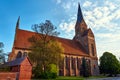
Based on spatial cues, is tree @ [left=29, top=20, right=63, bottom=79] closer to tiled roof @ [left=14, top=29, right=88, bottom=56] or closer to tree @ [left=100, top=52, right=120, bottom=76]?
tiled roof @ [left=14, top=29, right=88, bottom=56]

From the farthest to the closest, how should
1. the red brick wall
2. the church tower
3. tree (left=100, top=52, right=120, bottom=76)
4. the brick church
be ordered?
the church tower
tree (left=100, top=52, right=120, bottom=76)
the brick church
the red brick wall

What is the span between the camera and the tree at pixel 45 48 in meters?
27.4

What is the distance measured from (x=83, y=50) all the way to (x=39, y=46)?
2566 cm

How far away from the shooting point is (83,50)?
50.0 meters

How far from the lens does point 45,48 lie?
2781 centimetres

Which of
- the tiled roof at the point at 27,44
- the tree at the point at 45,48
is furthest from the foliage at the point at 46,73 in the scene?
the tiled roof at the point at 27,44

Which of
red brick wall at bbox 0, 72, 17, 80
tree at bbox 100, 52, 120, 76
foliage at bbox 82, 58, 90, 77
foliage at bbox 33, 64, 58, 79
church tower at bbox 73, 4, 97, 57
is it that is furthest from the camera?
church tower at bbox 73, 4, 97, 57

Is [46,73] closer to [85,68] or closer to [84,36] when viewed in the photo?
[85,68]

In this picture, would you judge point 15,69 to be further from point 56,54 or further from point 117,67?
point 117,67

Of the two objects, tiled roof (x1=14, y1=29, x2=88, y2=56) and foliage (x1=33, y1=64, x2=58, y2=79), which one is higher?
tiled roof (x1=14, y1=29, x2=88, y2=56)

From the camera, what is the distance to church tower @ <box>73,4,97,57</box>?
5038 cm

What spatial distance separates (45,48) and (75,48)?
2166 cm

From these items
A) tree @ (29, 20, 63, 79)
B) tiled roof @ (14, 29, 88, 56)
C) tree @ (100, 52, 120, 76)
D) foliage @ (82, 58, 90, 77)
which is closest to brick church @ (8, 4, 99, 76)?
tiled roof @ (14, 29, 88, 56)

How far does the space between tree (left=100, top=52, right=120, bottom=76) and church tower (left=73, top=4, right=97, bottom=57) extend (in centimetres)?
392
